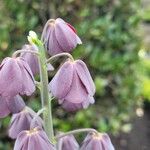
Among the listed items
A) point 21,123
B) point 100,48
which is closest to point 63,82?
point 21,123

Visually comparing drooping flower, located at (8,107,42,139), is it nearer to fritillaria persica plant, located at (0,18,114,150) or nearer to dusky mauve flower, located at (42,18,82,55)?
fritillaria persica plant, located at (0,18,114,150)

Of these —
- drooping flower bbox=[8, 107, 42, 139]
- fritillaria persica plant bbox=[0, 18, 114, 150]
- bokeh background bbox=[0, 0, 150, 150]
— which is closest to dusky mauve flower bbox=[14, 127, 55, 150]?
fritillaria persica plant bbox=[0, 18, 114, 150]

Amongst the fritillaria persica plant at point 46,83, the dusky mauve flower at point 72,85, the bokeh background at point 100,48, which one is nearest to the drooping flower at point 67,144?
the fritillaria persica plant at point 46,83

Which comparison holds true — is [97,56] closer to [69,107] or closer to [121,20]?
[121,20]

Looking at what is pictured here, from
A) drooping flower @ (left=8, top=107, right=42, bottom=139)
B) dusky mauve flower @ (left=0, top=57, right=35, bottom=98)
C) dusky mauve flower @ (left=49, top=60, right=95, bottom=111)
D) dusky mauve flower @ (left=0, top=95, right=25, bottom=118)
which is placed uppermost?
dusky mauve flower @ (left=0, top=57, right=35, bottom=98)

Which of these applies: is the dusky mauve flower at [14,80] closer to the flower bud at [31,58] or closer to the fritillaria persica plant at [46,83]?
the fritillaria persica plant at [46,83]

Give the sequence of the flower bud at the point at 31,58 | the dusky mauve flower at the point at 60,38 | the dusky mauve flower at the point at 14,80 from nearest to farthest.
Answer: the dusky mauve flower at the point at 14,80 < the dusky mauve flower at the point at 60,38 < the flower bud at the point at 31,58

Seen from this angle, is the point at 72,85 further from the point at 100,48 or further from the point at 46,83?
the point at 100,48
